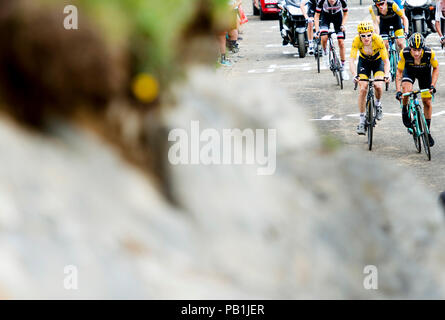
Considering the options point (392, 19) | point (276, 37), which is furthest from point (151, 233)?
point (276, 37)

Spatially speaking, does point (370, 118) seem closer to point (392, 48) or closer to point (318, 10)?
point (392, 48)

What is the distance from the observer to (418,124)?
13.7 meters

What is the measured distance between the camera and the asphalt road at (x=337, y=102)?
1366 centimetres

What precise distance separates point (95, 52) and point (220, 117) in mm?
693

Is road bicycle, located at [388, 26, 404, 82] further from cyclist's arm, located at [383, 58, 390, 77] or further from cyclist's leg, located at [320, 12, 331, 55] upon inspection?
cyclist's arm, located at [383, 58, 390, 77]

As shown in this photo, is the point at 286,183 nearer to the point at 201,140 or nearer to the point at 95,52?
the point at 201,140

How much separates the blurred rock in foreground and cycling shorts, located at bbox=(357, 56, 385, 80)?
10497 mm

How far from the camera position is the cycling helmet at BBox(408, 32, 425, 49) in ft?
45.6

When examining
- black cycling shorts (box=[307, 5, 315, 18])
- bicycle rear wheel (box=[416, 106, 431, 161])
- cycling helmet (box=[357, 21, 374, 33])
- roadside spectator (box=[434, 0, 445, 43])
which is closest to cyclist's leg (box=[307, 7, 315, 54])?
black cycling shorts (box=[307, 5, 315, 18])

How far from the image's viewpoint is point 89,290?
3719 millimetres

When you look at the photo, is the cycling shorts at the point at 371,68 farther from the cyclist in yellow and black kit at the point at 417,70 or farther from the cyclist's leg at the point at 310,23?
the cyclist's leg at the point at 310,23

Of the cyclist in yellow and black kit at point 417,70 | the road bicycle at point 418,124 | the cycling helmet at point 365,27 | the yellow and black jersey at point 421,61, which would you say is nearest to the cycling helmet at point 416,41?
the cyclist in yellow and black kit at point 417,70

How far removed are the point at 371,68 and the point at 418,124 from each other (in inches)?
70.3

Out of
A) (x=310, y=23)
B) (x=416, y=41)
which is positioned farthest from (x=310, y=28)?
(x=416, y=41)
